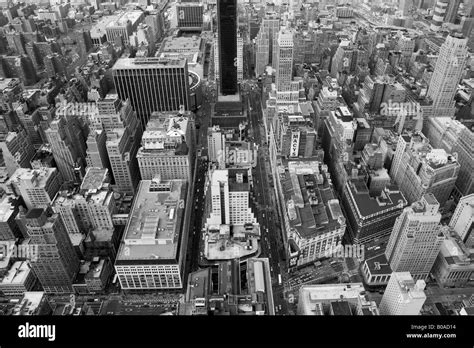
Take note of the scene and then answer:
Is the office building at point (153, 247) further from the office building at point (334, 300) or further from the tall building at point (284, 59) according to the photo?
the tall building at point (284, 59)

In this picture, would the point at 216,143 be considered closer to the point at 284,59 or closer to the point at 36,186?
the point at 284,59

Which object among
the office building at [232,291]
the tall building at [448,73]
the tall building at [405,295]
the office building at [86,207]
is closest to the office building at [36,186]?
the office building at [86,207]

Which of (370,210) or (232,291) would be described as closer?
(232,291)

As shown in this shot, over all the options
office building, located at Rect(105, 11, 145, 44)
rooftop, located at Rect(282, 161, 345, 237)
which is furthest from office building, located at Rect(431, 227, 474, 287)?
office building, located at Rect(105, 11, 145, 44)

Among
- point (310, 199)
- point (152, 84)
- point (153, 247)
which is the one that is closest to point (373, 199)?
→ point (310, 199)

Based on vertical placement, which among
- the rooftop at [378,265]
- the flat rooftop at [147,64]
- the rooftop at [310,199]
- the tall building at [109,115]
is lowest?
the rooftop at [378,265]

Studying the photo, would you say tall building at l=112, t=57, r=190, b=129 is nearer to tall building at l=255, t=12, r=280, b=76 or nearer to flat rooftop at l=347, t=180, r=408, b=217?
tall building at l=255, t=12, r=280, b=76
